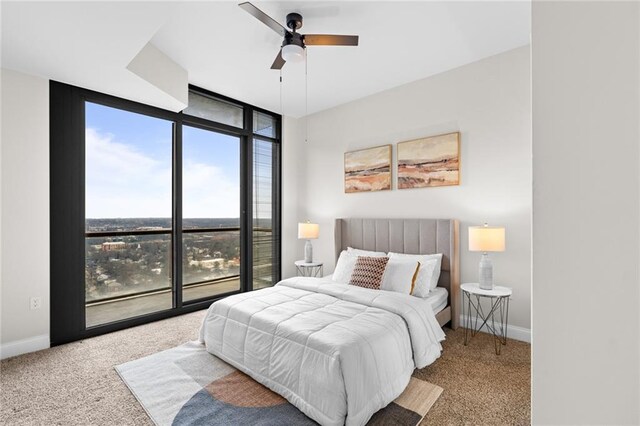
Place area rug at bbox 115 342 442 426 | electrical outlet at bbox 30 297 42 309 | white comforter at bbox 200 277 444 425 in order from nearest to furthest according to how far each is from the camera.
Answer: white comforter at bbox 200 277 444 425 < area rug at bbox 115 342 442 426 < electrical outlet at bbox 30 297 42 309

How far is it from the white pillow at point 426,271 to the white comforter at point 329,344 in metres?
0.42

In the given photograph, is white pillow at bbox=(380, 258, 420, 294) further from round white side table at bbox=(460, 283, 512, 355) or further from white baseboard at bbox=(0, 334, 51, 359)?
white baseboard at bbox=(0, 334, 51, 359)

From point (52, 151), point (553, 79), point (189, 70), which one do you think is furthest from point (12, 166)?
point (553, 79)

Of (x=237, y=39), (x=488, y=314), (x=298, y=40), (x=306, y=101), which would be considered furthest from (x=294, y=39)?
(x=488, y=314)

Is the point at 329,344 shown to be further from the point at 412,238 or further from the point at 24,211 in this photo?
the point at 24,211

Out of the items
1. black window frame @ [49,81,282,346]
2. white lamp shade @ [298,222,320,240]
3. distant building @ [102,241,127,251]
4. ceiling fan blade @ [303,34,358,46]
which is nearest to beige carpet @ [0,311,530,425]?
black window frame @ [49,81,282,346]

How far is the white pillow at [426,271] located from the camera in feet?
9.72

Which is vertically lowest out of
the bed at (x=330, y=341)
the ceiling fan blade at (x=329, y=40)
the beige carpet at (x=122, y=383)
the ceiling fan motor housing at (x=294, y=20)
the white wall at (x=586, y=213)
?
the beige carpet at (x=122, y=383)

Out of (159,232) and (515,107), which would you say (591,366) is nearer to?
(515,107)

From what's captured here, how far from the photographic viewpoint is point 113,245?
3363 millimetres

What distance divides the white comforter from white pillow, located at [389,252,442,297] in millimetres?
418

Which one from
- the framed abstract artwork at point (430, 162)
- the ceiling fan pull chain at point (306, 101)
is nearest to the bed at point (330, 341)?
the framed abstract artwork at point (430, 162)

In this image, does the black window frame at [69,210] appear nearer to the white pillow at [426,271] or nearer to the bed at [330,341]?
the bed at [330,341]

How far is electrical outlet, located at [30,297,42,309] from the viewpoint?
109 inches
